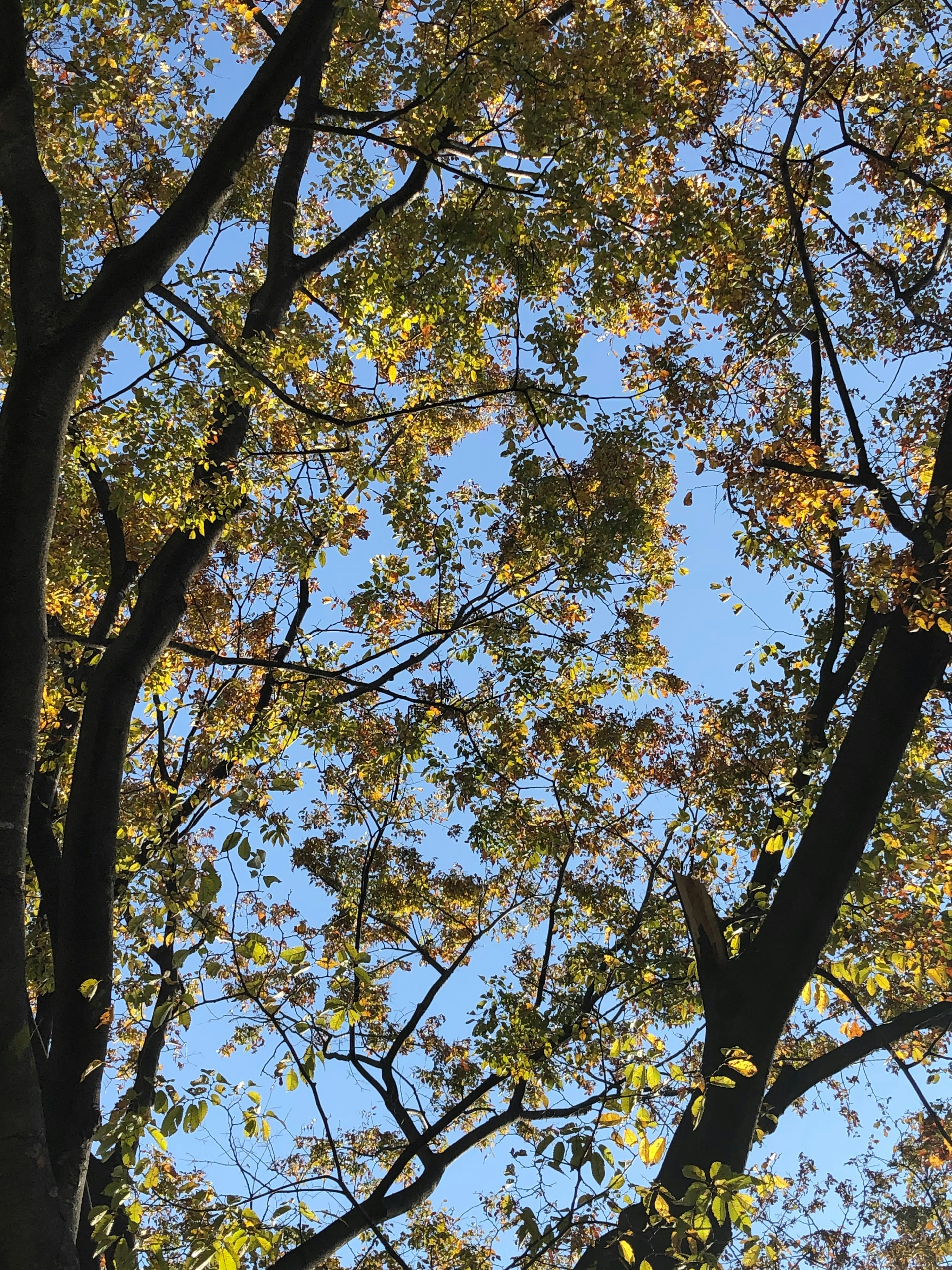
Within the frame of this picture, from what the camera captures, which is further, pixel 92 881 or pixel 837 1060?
pixel 837 1060

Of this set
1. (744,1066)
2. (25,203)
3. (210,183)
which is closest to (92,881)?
(744,1066)

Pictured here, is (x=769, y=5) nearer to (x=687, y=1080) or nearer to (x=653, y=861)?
(x=687, y=1080)

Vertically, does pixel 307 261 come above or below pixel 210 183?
above

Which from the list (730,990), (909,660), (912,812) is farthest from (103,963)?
(912,812)

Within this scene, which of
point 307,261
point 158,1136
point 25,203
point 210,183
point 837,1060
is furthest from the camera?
point 307,261

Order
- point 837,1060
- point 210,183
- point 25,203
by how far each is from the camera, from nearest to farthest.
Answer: point 25,203
point 210,183
point 837,1060

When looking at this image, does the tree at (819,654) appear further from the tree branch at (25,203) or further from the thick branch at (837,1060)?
the tree branch at (25,203)

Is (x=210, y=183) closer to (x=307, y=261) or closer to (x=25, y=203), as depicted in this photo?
(x=25, y=203)

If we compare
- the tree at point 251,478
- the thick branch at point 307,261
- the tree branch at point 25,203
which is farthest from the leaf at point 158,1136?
the thick branch at point 307,261

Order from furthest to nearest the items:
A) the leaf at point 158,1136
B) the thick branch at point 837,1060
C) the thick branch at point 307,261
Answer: the thick branch at point 307,261
the thick branch at point 837,1060
the leaf at point 158,1136

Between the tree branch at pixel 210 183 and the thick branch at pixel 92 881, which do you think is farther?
the tree branch at pixel 210 183

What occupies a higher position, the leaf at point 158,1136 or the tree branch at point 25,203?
the tree branch at point 25,203

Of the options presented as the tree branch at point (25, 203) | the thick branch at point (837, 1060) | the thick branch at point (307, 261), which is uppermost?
the thick branch at point (307, 261)

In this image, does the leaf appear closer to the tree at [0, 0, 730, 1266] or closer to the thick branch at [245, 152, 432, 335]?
the tree at [0, 0, 730, 1266]
